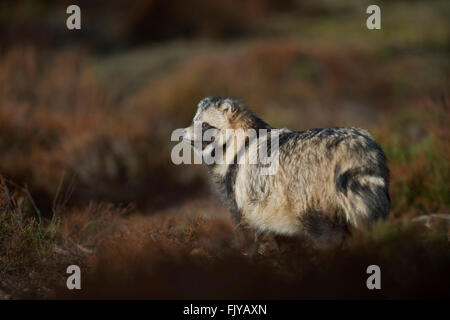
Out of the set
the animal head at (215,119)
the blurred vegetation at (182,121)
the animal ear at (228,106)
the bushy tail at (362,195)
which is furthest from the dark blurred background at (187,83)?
the bushy tail at (362,195)

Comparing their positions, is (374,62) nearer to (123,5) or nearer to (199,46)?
(199,46)

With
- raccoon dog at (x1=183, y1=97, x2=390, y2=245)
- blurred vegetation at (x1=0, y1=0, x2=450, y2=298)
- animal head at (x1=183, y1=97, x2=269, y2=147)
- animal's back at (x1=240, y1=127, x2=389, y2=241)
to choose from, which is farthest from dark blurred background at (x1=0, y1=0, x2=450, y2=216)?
animal's back at (x1=240, y1=127, x2=389, y2=241)

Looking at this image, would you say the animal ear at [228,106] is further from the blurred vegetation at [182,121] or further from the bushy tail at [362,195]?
the bushy tail at [362,195]

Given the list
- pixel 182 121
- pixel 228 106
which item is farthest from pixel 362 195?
pixel 182 121

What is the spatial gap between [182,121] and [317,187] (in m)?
8.73

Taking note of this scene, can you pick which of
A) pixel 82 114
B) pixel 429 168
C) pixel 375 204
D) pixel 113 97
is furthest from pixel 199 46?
pixel 375 204

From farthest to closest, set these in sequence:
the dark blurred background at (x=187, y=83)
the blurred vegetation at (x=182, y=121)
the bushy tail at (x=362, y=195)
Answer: the dark blurred background at (x=187, y=83)
the blurred vegetation at (x=182, y=121)
the bushy tail at (x=362, y=195)

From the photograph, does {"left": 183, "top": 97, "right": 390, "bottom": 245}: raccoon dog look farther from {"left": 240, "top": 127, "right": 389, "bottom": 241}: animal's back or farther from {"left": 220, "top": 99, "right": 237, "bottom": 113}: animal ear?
{"left": 220, "top": 99, "right": 237, "bottom": 113}: animal ear

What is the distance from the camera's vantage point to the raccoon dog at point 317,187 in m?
3.42

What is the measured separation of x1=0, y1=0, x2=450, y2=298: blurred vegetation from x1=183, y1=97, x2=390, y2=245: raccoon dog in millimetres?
193

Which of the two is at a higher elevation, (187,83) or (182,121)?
(187,83)

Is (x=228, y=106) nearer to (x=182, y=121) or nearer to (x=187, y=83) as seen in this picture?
(x=182, y=121)

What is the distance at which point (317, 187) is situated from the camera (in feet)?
11.6

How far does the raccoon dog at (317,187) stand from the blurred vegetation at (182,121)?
193 millimetres
